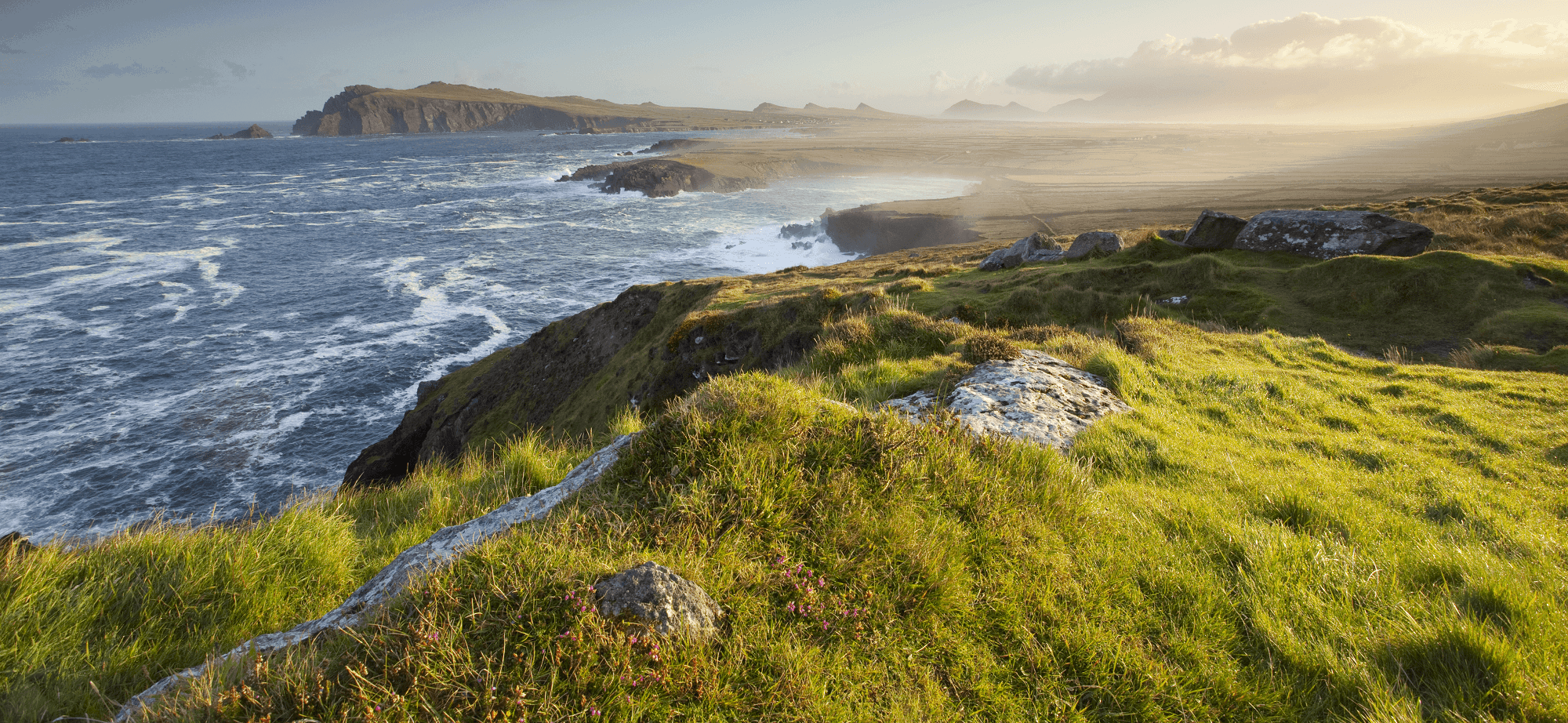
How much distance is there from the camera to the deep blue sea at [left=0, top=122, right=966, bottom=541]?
26188 millimetres

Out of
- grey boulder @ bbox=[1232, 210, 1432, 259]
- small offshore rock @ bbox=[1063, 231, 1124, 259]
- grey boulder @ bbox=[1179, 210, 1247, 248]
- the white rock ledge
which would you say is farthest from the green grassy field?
small offshore rock @ bbox=[1063, 231, 1124, 259]

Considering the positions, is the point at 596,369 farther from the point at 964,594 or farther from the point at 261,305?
the point at 261,305

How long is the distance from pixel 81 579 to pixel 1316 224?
26955 mm

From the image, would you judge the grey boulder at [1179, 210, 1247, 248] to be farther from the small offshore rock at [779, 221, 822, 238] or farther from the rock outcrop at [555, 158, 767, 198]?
the rock outcrop at [555, 158, 767, 198]

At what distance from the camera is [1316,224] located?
18.9 metres

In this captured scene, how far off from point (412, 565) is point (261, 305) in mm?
56875

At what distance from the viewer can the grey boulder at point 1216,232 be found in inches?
813

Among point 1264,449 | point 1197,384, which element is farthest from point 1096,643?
point 1197,384

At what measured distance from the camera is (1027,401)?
6.65 meters

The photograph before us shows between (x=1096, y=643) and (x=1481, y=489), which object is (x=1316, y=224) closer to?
(x=1481, y=489)

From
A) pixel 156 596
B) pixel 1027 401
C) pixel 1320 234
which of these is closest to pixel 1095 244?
pixel 1320 234

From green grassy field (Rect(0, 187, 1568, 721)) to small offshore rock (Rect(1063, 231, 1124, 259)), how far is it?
16.9 metres

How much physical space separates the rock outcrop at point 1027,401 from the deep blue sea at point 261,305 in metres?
6.03

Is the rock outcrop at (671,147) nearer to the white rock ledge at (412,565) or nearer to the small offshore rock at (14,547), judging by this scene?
the white rock ledge at (412,565)
